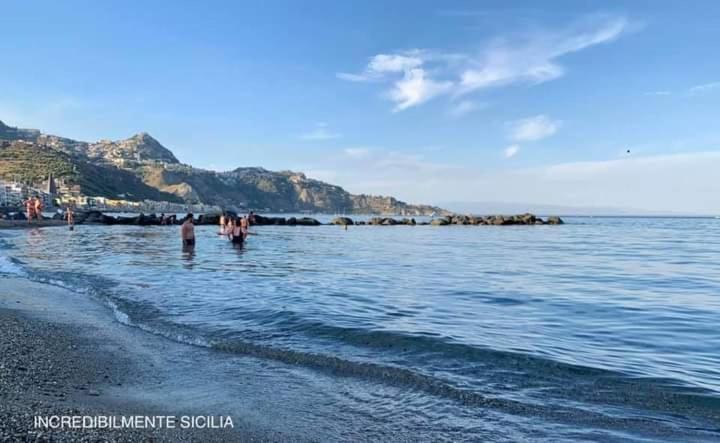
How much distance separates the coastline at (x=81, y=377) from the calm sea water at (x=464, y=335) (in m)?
0.89

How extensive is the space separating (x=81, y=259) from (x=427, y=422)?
2175 centimetres

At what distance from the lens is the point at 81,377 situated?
6363mm

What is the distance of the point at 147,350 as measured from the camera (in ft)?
26.3

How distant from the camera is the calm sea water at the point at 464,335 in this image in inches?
230

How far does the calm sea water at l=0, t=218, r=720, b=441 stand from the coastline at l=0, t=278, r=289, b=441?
89cm

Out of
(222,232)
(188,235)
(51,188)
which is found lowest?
(222,232)

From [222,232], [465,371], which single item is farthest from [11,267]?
[222,232]

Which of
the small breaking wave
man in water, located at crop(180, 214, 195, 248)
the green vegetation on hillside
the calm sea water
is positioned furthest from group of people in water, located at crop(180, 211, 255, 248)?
the green vegetation on hillside

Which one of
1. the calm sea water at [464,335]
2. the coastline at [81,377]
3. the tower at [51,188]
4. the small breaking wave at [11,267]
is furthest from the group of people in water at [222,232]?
the tower at [51,188]

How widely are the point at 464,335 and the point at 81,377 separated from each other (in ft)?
20.7

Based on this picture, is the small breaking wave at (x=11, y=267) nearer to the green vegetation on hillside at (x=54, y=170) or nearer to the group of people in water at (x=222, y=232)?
the group of people in water at (x=222, y=232)

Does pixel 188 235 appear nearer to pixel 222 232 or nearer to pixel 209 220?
pixel 222 232

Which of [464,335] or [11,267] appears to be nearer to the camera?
[464,335]

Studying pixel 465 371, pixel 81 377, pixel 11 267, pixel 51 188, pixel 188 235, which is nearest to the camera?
pixel 81 377
